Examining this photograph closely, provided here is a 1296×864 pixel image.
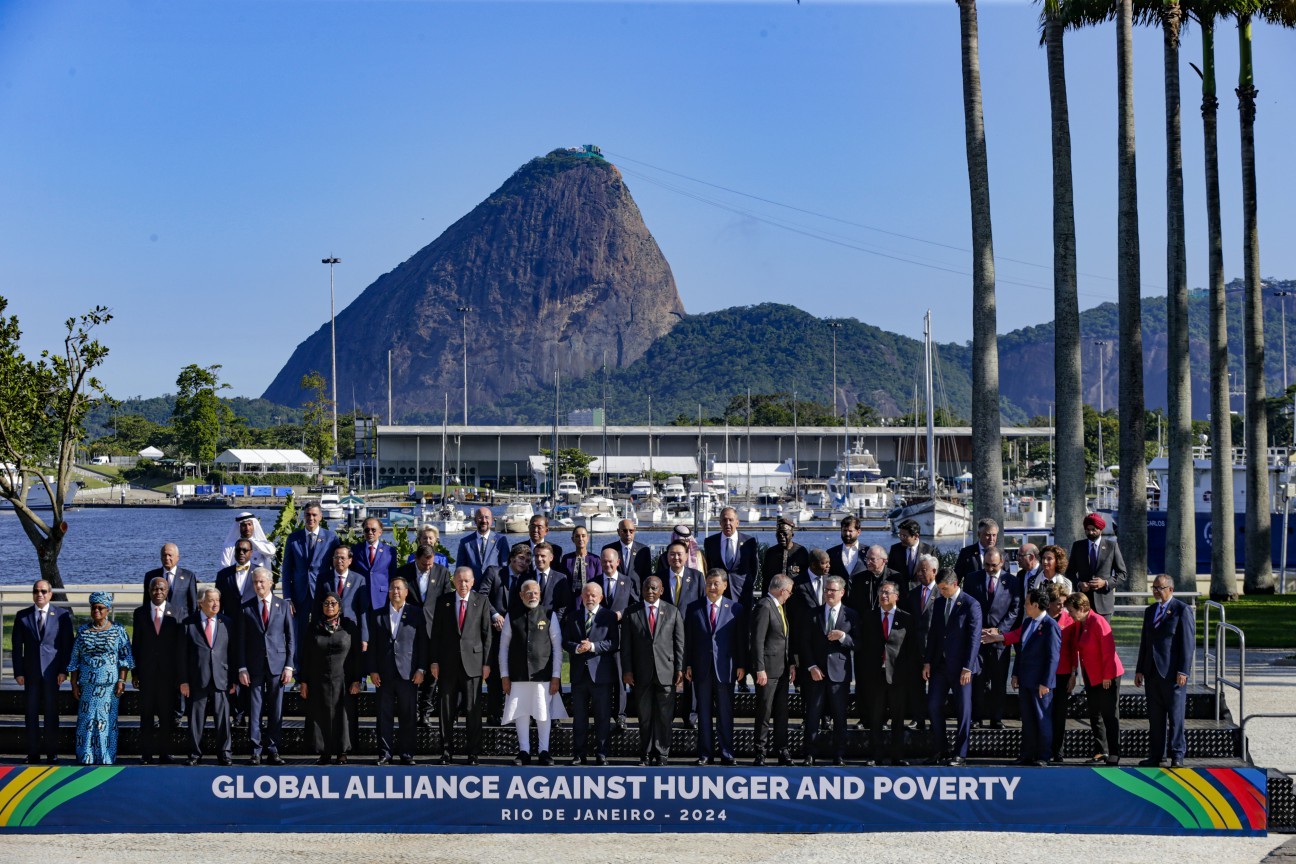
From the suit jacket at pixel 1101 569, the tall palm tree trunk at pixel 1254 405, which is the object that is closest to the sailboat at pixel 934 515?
the tall palm tree trunk at pixel 1254 405

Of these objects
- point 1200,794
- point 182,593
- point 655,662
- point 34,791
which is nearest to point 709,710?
point 655,662

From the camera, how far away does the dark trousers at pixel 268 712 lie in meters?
12.6

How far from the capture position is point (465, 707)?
12.8 m

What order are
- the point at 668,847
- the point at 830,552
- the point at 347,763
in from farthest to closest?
the point at 830,552
the point at 347,763
the point at 668,847

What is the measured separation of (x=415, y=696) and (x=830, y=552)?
4.26 m

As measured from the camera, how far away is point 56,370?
25.0 m

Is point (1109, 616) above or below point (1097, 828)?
above

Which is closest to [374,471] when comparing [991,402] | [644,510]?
[644,510]

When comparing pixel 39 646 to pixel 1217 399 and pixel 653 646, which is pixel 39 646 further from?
pixel 1217 399

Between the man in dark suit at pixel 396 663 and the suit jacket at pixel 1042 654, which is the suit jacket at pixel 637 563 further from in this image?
the suit jacket at pixel 1042 654

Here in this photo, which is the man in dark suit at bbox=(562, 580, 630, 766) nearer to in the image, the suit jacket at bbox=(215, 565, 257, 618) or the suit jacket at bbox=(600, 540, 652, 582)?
the suit jacket at bbox=(600, 540, 652, 582)

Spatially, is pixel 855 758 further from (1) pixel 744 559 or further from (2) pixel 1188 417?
(2) pixel 1188 417

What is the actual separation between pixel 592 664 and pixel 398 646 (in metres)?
1.83

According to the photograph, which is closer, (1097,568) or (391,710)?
(391,710)
